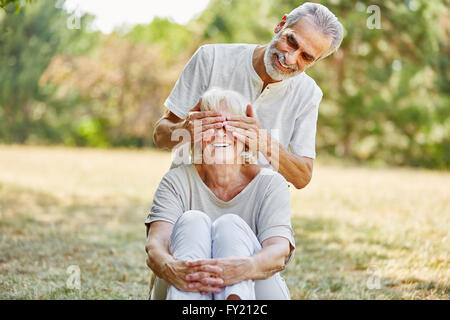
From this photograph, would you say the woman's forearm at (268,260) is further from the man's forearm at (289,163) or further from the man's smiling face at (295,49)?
the man's smiling face at (295,49)

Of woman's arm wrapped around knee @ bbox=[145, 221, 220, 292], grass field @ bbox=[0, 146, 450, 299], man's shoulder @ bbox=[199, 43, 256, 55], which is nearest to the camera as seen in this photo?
woman's arm wrapped around knee @ bbox=[145, 221, 220, 292]

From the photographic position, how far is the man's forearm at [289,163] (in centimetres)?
269

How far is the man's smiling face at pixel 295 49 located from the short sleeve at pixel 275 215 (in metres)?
0.69

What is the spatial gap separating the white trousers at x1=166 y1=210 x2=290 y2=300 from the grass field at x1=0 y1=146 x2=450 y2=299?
138cm

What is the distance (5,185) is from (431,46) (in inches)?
475

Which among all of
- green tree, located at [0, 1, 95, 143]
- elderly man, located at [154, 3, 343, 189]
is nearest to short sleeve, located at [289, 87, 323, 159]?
elderly man, located at [154, 3, 343, 189]

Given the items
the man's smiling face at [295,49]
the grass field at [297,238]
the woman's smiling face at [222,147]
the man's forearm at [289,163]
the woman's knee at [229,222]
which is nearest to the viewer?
the woman's knee at [229,222]

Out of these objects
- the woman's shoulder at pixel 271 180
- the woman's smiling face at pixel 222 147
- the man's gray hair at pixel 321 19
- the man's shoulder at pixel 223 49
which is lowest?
the woman's shoulder at pixel 271 180

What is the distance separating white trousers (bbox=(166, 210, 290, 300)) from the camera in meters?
2.17

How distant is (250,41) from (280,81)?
15.9 meters

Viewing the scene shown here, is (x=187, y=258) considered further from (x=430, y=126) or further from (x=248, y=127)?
(x=430, y=126)

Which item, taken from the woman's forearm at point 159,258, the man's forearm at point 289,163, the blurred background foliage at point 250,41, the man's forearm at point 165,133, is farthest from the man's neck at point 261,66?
the blurred background foliage at point 250,41

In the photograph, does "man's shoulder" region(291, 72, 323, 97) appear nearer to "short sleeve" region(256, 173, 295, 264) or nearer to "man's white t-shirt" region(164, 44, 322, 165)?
"man's white t-shirt" region(164, 44, 322, 165)
